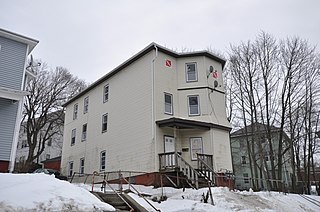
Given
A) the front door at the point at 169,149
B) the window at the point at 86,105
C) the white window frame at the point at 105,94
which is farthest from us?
the window at the point at 86,105

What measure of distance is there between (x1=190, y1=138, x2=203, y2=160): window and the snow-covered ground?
425 cm

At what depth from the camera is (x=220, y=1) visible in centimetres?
1474

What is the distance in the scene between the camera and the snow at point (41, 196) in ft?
24.8

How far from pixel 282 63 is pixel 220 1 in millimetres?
13112

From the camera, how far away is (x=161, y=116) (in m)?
17.2

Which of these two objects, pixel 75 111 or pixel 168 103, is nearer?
pixel 168 103

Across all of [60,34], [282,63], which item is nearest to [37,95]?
[60,34]

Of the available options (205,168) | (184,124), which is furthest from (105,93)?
(205,168)

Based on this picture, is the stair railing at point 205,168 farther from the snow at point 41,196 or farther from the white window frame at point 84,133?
the white window frame at point 84,133

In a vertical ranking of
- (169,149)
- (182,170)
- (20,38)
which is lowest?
(182,170)

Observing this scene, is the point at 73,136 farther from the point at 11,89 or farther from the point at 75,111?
the point at 11,89

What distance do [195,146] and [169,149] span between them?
1.71 m

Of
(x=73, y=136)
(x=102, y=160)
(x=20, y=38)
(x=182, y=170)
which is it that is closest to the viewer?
(x=182, y=170)

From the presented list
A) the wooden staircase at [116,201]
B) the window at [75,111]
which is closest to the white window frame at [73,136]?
the window at [75,111]
